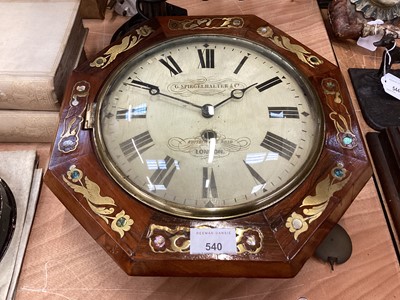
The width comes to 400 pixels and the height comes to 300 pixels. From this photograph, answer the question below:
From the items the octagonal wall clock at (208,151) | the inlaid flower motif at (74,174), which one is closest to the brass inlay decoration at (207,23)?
the octagonal wall clock at (208,151)

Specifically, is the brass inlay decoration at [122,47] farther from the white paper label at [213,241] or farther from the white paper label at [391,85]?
the white paper label at [391,85]

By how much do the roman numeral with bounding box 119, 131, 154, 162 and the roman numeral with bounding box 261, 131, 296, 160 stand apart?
0.84 feet

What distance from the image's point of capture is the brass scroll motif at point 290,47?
1.05m

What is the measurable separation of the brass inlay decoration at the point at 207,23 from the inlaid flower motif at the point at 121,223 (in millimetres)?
552

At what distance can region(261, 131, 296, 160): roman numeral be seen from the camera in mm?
892

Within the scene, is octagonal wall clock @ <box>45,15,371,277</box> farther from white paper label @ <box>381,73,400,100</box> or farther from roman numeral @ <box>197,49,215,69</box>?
white paper label @ <box>381,73,400,100</box>

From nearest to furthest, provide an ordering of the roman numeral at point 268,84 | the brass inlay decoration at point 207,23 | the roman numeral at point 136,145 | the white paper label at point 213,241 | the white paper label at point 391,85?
the white paper label at point 213,241 < the roman numeral at point 136,145 < the roman numeral at point 268,84 < the brass inlay decoration at point 207,23 < the white paper label at point 391,85

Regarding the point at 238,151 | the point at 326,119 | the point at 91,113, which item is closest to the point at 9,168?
the point at 91,113

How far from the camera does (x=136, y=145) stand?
2.97ft

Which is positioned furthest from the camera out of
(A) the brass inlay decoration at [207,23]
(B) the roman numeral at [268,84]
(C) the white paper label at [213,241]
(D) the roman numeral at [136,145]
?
(A) the brass inlay decoration at [207,23]

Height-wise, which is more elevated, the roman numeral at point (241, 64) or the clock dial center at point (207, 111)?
the roman numeral at point (241, 64)

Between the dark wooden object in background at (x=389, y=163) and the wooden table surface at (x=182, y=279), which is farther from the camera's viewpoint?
the dark wooden object in background at (x=389, y=163)

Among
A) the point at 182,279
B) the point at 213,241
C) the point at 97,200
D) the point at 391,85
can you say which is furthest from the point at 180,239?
the point at 391,85

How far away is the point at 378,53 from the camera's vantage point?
1607 millimetres
